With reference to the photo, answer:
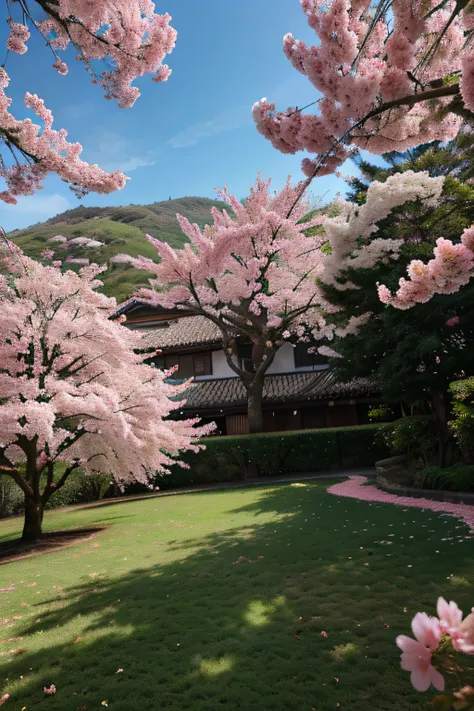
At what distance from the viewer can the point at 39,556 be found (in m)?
9.70

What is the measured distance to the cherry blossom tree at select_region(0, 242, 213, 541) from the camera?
10.4 meters

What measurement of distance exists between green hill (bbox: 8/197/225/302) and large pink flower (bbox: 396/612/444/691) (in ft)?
247

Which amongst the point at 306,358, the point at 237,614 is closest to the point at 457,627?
the point at 237,614

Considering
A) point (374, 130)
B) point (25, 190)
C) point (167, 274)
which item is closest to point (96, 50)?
point (25, 190)

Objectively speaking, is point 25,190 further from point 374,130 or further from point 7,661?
point 7,661

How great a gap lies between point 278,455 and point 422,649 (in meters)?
20.9

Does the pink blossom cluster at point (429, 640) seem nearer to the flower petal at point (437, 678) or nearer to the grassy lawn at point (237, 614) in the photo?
→ the flower petal at point (437, 678)

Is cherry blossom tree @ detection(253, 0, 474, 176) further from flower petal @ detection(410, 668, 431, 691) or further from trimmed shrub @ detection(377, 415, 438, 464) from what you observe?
trimmed shrub @ detection(377, 415, 438, 464)

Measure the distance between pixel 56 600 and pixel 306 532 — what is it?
3950mm

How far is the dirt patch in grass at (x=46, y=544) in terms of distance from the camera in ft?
33.5

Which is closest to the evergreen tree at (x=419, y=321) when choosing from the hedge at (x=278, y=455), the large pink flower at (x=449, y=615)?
the hedge at (x=278, y=455)

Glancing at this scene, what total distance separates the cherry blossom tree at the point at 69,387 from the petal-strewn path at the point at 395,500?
467 centimetres

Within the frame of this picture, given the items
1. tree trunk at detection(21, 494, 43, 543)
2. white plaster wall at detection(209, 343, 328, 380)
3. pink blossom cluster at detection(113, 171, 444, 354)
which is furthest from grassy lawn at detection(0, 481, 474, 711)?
white plaster wall at detection(209, 343, 328, 380)

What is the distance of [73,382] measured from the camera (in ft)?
39.4
